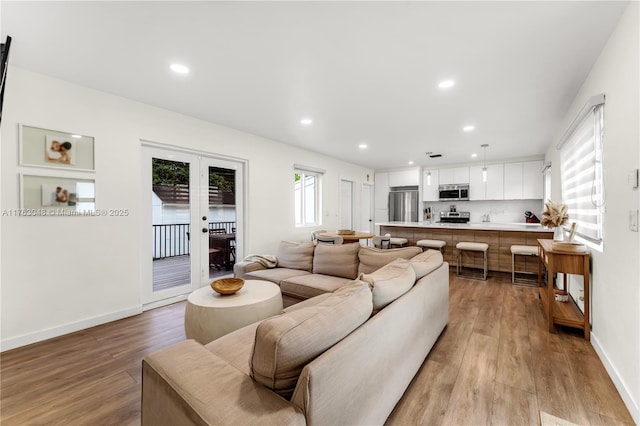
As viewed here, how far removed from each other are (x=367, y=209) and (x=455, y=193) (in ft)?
7.75

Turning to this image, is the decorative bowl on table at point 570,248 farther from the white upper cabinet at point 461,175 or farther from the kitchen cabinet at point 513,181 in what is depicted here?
the white upper cabinet at point 461,175

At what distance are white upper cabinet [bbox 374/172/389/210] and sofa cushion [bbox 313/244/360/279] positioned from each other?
5.15 meters

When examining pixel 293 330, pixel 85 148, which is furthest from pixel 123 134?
pixel 293 330

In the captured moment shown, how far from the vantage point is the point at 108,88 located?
9.49ft

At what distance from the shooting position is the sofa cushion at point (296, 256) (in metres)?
3.67

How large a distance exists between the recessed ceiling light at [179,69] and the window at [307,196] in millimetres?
3264

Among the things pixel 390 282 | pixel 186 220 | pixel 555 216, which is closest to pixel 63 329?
pixel 186 220

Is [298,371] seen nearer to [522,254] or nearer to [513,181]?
[522,254]

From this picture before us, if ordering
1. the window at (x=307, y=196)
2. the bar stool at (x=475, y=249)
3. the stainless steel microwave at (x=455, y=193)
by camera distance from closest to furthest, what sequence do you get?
the bar stool at (x=475, y=249)
the window at (x=307, y=196)
the stainless steel microwave at (x=455, y=193)

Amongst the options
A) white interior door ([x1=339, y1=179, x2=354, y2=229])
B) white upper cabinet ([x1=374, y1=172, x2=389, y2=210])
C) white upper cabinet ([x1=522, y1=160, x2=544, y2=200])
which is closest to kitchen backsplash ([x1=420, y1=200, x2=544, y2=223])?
white upper cabinet ([x1=522, y1=160, x2=544, y2=200])

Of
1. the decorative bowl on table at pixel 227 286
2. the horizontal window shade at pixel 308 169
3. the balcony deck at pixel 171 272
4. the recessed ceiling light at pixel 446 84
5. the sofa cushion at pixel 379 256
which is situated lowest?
the balcony deck at pixel 171 272

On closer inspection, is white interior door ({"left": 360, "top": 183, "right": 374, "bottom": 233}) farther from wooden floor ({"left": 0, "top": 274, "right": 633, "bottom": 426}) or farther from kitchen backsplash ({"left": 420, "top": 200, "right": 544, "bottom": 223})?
wooden floor ({"left": 0, "top": 274, "right": 633, "bottom": 426})

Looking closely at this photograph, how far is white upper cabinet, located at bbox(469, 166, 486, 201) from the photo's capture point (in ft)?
22.6

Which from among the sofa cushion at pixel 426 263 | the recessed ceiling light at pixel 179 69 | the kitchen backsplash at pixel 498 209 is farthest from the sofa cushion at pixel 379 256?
the kitchen backsplash at pixel 498 209
